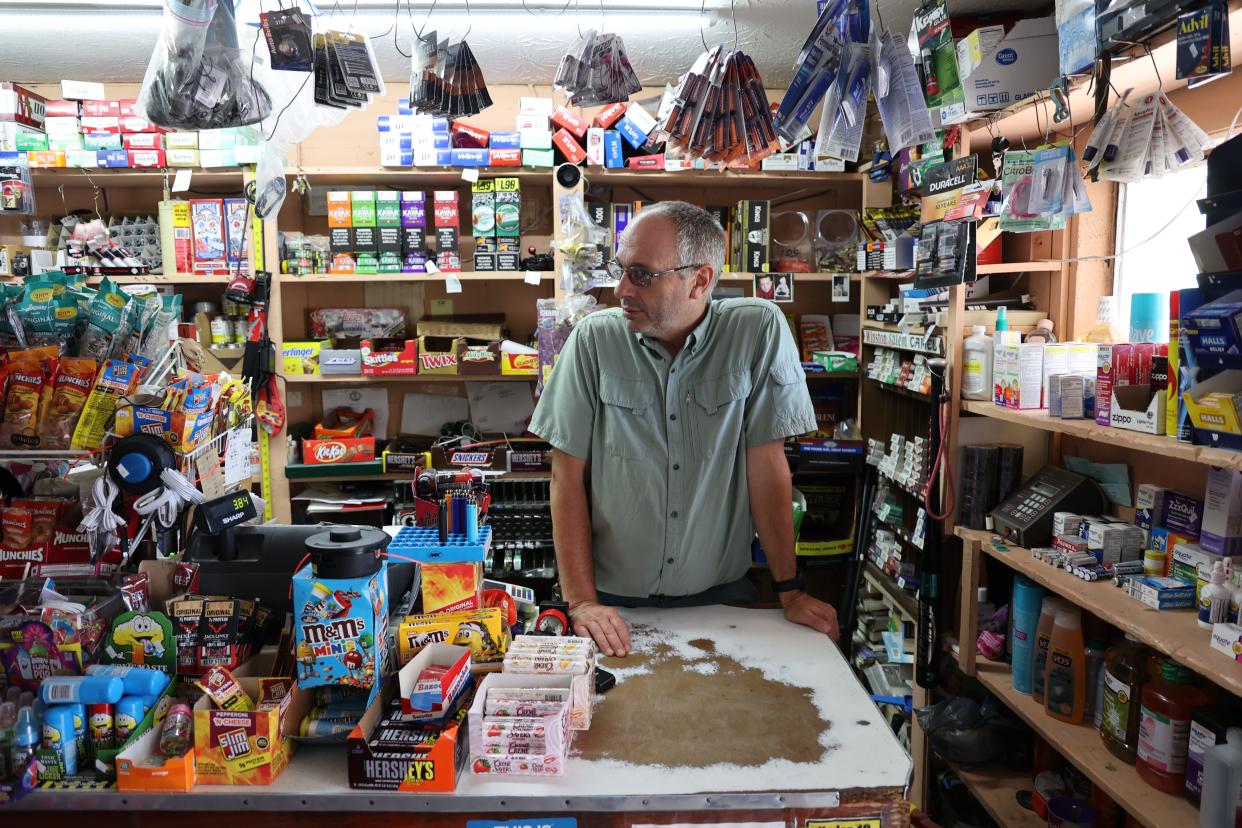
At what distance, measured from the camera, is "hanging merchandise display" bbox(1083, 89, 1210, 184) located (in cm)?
199

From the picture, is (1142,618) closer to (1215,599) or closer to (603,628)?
(1215,599)

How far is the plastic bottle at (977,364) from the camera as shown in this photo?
271 centimetres

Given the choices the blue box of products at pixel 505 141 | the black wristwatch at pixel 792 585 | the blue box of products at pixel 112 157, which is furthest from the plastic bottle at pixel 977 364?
the blue box of products at pixel 112 157

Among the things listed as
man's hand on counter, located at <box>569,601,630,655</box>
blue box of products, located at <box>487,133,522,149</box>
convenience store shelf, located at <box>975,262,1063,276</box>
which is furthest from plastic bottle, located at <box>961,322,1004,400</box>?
blue box of products, located at <box>487,133,522,149</box>

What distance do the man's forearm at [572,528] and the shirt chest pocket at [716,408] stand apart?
0.32 metres

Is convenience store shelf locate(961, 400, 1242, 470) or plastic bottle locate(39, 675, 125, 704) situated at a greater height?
convenience store shelf locate(961, 400, 1242, 470)

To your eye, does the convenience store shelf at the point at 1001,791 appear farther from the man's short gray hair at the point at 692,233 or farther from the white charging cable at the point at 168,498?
the white charging cable at the point at 168,498

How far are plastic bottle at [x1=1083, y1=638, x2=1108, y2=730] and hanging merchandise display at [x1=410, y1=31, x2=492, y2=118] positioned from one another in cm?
227

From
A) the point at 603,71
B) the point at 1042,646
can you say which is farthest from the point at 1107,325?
the point at 603,71

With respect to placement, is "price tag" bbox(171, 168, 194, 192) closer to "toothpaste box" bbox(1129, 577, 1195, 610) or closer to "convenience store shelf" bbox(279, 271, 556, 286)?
"convenience store shelf" bbox(279, 271, 556, 286)

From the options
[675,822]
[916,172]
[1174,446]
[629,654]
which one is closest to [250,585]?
[629,654]

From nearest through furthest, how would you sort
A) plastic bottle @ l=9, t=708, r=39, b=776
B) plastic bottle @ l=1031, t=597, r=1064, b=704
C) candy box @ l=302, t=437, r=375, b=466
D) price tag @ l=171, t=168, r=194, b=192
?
plastic bottle @ l=9, t=708, r=39, b=776 < plastic bottle @ l=1031, t=597, r=1064, b=704 < price tag @ l=171, t=168, r=194, b=192 < candy box @ l=302, t=437, r=375, b=466

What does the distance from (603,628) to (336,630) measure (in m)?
0.63

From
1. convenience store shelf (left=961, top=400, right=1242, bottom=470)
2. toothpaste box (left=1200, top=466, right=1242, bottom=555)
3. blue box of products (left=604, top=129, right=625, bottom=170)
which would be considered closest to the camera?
convenience store shelf (left=961, top=400, right=1242, bottom=470)
